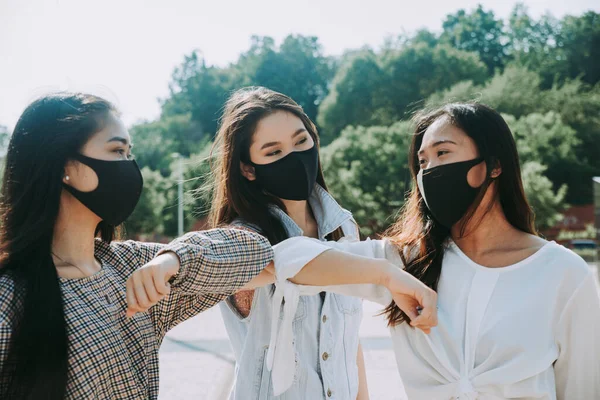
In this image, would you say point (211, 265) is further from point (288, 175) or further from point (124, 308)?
point (288, 175)

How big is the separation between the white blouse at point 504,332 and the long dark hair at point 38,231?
27.3 inches

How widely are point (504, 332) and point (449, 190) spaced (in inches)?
22.7

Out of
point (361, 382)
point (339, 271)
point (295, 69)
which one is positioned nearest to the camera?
point (339, 271)

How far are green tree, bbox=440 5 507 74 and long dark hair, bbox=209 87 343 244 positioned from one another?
5772cm

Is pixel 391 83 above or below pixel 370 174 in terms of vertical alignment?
above

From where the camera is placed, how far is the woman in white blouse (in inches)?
79.5

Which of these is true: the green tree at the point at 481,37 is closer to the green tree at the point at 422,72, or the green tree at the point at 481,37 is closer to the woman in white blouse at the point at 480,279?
the green tree at the point at 422,72

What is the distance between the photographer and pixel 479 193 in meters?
2.35

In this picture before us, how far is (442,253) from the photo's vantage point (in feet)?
7.83

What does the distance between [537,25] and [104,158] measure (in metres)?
58.6

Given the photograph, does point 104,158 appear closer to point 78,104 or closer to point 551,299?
point 78,104

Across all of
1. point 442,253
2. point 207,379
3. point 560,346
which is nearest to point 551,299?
point 560,346

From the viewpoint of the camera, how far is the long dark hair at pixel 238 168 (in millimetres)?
2583

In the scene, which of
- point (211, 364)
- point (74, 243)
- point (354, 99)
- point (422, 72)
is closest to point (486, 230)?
point (74, 243)
